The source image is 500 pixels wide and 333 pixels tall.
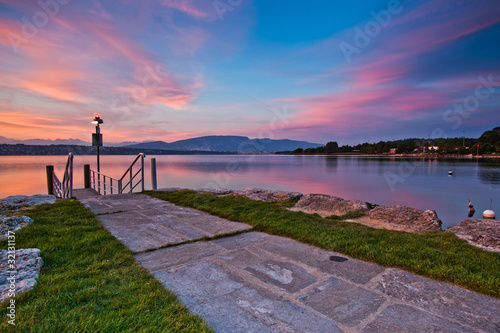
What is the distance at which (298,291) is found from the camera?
215 cm

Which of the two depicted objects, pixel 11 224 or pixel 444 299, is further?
pixel 11 224

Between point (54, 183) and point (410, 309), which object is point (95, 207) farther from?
point (54, 183)

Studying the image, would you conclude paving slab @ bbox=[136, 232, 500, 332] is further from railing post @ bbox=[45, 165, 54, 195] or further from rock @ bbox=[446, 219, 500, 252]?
railing post @ bbox=[45, 165, 54, 195]

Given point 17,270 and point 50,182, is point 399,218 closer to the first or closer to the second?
point 17,270

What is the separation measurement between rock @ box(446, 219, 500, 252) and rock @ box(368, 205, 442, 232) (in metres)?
0.80

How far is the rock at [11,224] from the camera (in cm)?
338

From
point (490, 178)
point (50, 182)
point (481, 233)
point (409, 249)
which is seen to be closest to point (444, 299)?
point (409, 249)

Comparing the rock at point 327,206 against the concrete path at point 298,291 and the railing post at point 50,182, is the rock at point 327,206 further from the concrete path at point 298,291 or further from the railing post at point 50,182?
the railing post at point 50,182

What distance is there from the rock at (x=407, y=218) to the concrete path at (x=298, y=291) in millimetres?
2988

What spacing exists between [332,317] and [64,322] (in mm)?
1832

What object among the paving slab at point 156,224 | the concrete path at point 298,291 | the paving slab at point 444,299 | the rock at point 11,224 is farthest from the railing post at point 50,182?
the paving slab at point 444,299

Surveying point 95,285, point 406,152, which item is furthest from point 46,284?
point 406,152

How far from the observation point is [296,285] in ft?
7.37

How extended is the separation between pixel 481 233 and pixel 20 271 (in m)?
5.81
